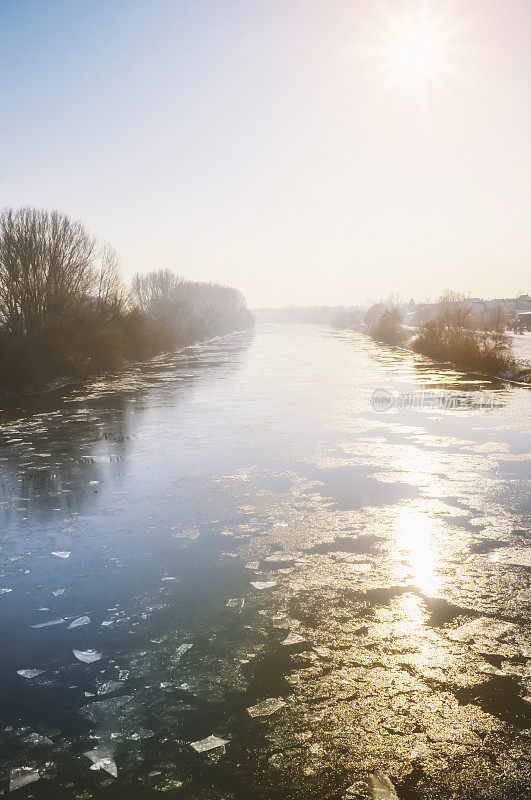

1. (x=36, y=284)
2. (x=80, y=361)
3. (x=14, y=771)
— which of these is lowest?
(x=14, y=771)

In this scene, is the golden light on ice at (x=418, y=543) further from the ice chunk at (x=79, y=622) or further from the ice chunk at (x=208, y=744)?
the ice chunk at (x=79, y=622)

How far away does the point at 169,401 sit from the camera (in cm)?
2227

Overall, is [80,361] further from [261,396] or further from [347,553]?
[347,553]

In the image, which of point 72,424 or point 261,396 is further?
point 261,396

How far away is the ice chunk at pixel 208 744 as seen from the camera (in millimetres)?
3794

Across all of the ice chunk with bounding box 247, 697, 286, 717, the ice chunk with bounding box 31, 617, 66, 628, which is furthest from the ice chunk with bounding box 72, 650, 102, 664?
the ice chunk with bounding box 247, 697, 286, 717

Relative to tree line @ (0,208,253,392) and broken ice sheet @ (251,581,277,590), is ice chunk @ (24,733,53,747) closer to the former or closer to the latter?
broken ice sheet @ (251,581,277,590)

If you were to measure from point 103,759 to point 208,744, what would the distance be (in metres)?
0.74

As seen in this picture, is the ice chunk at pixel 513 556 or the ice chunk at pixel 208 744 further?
the ice chunk at pixel 513 556

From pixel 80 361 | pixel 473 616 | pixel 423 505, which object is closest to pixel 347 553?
pixel 473 616

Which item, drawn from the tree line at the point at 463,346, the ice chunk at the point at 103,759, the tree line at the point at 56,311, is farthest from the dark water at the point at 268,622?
the tree line at the point at 463,346

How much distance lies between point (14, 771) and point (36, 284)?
1238 inches

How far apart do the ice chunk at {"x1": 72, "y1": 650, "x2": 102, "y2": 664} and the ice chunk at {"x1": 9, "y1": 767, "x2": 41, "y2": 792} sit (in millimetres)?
1200

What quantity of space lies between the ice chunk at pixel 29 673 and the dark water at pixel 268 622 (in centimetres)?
9
